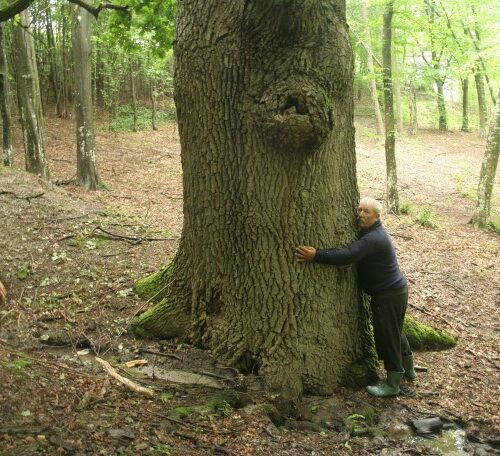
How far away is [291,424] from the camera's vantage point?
14.3ft

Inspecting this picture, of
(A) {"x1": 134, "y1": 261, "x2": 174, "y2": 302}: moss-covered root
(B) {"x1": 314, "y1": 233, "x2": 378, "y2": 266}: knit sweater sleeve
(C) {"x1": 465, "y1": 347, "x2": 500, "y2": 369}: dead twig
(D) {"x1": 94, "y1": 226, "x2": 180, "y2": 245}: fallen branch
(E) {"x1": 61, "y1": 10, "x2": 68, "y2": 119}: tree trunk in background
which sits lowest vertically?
(C) {"x1": 465, "y1": 347, "x2": 500, "y2": 369}: dead twig

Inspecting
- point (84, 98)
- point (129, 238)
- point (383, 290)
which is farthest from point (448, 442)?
point (84, 98)

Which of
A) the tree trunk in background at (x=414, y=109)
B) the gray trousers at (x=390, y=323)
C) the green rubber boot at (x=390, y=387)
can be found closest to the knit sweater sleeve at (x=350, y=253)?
the gray trousers at (x=390, y=323)

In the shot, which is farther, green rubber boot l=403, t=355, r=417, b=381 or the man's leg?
green rubber boot l=403, t=355, r=417, b=381

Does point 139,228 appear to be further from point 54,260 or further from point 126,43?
point 126,43

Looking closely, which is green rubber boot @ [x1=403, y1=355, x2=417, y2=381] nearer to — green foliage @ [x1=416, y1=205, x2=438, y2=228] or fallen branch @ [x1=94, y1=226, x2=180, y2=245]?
fallen branch @ [x1=94, y1=226, x2=180, y2=245]

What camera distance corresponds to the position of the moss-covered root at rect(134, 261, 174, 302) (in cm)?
591

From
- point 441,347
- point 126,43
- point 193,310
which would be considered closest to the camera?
point 193,310

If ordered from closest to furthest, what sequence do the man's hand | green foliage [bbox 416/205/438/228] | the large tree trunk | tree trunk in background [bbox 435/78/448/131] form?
the large tree trunk
the man's hand
green foliage [bbox 416/205/438/228]
tree trunk in background [bbox 435/78/448/131]

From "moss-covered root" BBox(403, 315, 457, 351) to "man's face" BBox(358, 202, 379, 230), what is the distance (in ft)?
6.16

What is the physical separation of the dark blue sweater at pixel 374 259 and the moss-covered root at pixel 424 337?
4.28 ft

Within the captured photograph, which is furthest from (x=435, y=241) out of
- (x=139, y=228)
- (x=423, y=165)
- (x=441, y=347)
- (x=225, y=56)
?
(x=423, y=165)

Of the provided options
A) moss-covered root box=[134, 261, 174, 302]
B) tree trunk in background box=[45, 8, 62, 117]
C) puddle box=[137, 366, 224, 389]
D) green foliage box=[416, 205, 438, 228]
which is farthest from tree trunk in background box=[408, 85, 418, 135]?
puddle box=[137, 366, 224, 389]

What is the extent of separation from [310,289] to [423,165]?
20257 millimetres
